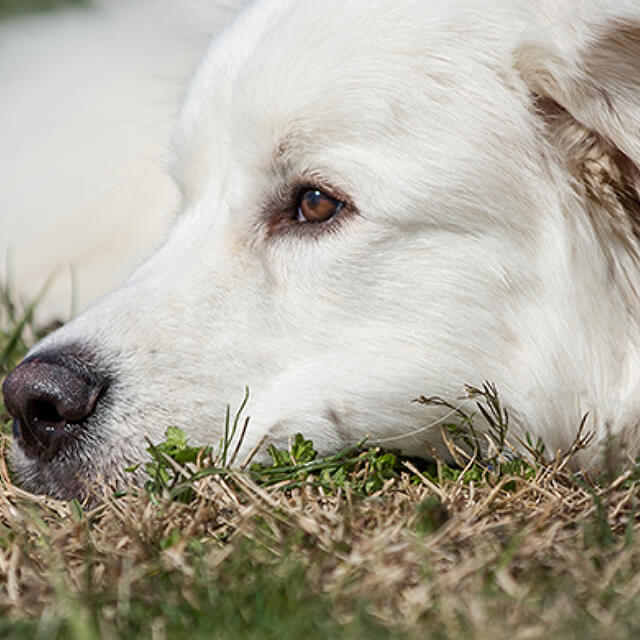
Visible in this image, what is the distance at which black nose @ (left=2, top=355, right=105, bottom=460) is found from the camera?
8.33 feet

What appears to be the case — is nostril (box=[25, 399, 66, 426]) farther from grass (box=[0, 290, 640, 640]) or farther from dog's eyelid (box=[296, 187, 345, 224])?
dog's eyelid (box=[296, 187, 345, 224])

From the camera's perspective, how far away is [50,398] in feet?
8.36

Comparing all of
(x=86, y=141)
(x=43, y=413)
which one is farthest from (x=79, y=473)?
(x=86, y=141)

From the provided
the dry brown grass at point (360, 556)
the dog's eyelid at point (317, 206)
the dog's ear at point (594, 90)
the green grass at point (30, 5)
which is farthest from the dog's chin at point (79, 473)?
the green grass at point (30, 5)

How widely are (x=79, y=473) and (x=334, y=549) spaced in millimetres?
881

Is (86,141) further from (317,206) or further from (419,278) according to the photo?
(419,278)

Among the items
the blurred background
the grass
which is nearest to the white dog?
the grass

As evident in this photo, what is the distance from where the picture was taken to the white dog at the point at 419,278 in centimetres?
259

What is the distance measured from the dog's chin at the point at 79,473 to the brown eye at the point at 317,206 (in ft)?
2.71

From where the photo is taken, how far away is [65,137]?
5.49 m

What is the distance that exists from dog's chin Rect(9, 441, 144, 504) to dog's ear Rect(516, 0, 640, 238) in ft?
4.63

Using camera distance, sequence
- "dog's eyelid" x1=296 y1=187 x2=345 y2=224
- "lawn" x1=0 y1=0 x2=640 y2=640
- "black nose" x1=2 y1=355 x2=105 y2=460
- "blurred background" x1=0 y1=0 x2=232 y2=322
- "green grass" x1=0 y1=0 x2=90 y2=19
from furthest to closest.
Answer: "green grass" x1=0 y1=0 x2=90 y2=19, "blurred background" x1=0 y1=0 x2=232 y2=322, "dog's eyelid" x1=296 y1=187 x2=345 y2=224, "black nose" x1=2 y1=355 x2=105 y2=460, "lawn" x1=0 y1=0 x2=640 y2=640

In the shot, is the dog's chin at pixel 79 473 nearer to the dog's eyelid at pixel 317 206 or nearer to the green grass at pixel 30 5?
the dog's eyelid at pixel 317 206

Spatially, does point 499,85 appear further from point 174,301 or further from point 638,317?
point 174,301
